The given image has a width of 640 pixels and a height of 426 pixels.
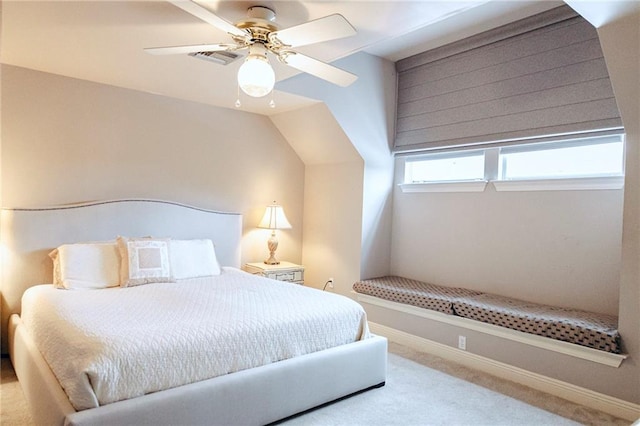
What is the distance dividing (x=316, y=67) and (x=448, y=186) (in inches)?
85.7

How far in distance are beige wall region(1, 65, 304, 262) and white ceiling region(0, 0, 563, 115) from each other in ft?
0.58

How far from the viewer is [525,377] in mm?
2955

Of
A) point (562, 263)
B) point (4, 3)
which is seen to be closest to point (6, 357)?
point (4, 3)

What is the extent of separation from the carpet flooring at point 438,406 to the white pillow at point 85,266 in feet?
2.35

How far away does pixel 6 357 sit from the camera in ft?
10.1

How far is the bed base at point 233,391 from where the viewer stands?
5.86 ft

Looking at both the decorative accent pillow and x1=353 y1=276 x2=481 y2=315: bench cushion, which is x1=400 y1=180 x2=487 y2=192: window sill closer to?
x1=353 y1=276 x2=481 y2=315: bench cushion

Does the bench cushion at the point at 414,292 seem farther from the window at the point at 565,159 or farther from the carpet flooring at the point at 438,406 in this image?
the window at the point at 565,159

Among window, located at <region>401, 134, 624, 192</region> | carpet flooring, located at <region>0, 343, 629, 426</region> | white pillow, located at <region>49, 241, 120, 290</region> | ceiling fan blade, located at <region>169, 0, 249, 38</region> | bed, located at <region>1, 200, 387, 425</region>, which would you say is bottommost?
carpet flooring, located at <region>0, 343, 629, 426</region>

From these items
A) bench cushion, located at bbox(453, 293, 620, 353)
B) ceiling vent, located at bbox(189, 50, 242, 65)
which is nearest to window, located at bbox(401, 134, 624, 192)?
bench cushion, located at bbox(453, 293, 620, 353)

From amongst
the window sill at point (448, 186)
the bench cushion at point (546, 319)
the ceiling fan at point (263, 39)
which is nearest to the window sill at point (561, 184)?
the window sill at point (448, 186)

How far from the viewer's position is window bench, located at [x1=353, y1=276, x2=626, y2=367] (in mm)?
2602

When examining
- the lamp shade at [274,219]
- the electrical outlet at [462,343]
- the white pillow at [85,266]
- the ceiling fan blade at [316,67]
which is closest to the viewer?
the ceiling fan blade at [316,67]

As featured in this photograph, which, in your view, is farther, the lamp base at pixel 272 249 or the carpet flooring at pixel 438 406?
the lamp base at pixel 272 249
